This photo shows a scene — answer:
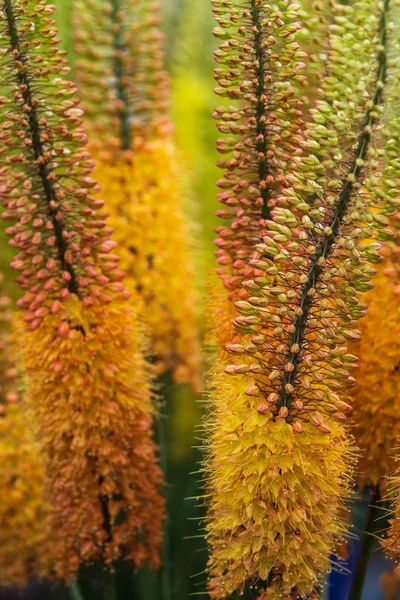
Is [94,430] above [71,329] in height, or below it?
below

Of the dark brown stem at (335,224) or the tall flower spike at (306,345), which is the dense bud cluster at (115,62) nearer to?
the tall flower spike at (306,345)

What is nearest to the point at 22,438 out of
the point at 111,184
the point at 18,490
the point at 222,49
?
the point at 18,490

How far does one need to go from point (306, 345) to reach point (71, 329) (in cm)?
30

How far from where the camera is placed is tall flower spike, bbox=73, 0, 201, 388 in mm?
→ 1113

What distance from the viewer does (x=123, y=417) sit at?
943 mm

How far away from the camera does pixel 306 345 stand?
2.37 feet

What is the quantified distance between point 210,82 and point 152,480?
36.1 inches

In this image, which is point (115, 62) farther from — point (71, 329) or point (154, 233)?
point (71, 329)

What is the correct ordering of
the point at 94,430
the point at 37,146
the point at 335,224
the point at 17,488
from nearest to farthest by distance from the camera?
the point at 335,224, the point at 37,146, the point at 94,430, the point at 17,488

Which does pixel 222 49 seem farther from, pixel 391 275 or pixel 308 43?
pixel 391 275

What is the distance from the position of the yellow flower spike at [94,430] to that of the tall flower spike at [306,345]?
0.58ft

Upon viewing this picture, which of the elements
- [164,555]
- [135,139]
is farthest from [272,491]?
[135,139]

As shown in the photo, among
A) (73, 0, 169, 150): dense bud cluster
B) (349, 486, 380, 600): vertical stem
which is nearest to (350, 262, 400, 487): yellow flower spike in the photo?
(349, 486, 380, 600): vertical stem

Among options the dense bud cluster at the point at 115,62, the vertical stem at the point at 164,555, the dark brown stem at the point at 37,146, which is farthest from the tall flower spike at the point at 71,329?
the dense bud cluster at the point at 115,62
